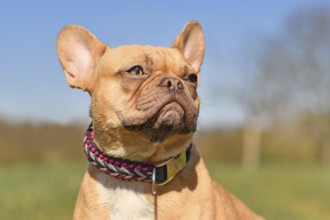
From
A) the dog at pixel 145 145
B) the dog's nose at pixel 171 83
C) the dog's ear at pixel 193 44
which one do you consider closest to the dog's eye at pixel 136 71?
the dog at pixel 145 145

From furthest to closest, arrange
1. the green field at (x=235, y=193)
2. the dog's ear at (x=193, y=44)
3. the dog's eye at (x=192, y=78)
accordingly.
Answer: the green field at (x=235, y=193) → the dog's ear at (x=193, y=44) → the dog's eye at (x=192, y=78)

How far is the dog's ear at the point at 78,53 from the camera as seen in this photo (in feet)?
17.7

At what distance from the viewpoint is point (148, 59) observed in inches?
194

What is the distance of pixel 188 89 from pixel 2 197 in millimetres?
9603

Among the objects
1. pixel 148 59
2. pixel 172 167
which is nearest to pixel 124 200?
pixel 172 167

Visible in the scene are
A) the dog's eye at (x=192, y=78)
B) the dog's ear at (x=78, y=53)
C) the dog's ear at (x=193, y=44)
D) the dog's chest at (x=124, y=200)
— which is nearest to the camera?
the dog's chest at (x=124, y=200)

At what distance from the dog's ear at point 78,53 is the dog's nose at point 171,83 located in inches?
36.2

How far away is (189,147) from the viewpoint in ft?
16.6

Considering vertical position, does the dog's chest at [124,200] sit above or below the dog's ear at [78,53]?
below

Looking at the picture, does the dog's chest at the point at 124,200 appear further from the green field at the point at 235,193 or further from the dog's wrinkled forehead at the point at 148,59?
the green field at the point at 235,193

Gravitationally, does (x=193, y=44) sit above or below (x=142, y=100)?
above

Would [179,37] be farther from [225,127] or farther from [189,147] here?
[225,127]

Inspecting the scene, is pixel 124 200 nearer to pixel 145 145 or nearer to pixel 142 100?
pixel 145 145

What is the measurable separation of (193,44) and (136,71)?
108 centimetres
